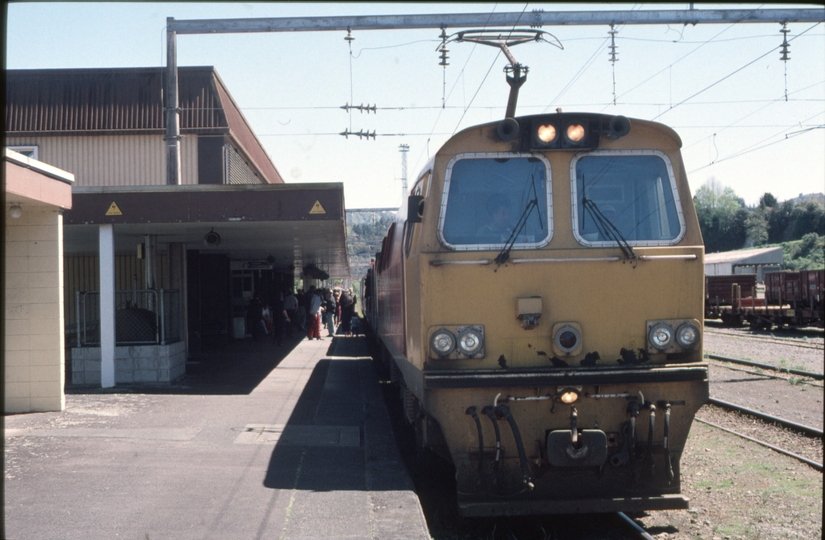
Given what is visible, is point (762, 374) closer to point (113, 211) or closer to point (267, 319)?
point (113, 211)

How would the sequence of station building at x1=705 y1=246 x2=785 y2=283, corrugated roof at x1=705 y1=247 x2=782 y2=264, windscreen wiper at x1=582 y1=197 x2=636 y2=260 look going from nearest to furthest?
1. windscreen wiper at x1=582 y1=197 x2=636 y2=260
2. station building at x1=705 y1=246 x2=785 y2=283
3. corrugated roof at x1=705 y1=247 x2=782 y2=264

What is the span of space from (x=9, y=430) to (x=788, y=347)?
19.9 m

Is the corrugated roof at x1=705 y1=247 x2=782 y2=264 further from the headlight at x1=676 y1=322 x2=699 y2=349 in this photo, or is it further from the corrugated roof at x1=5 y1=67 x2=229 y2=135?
the headlight at x1=676 y1=322 x2=699 y2=349

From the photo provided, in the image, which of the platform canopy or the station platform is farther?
the platform canopy

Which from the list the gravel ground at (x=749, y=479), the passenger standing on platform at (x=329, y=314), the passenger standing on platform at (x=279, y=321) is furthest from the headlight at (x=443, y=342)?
the passenger standing on platform at (x=329, y=314)

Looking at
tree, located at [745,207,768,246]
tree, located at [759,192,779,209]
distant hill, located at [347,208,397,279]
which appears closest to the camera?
tree, located at [745,207,768,246]

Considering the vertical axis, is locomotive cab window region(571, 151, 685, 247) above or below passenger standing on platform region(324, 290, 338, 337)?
above

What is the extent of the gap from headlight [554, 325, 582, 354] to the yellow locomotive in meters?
0.01

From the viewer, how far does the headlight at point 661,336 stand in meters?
5.80

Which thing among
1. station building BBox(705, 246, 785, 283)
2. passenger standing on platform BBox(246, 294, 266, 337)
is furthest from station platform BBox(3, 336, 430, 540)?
station building BBox(705, 246, 785, 283)

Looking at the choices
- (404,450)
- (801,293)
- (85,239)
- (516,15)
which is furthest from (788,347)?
(85,239)

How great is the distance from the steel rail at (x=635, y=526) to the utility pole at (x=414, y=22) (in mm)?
9472

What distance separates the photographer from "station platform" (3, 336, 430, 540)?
5.45 meters

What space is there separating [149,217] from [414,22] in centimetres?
571
